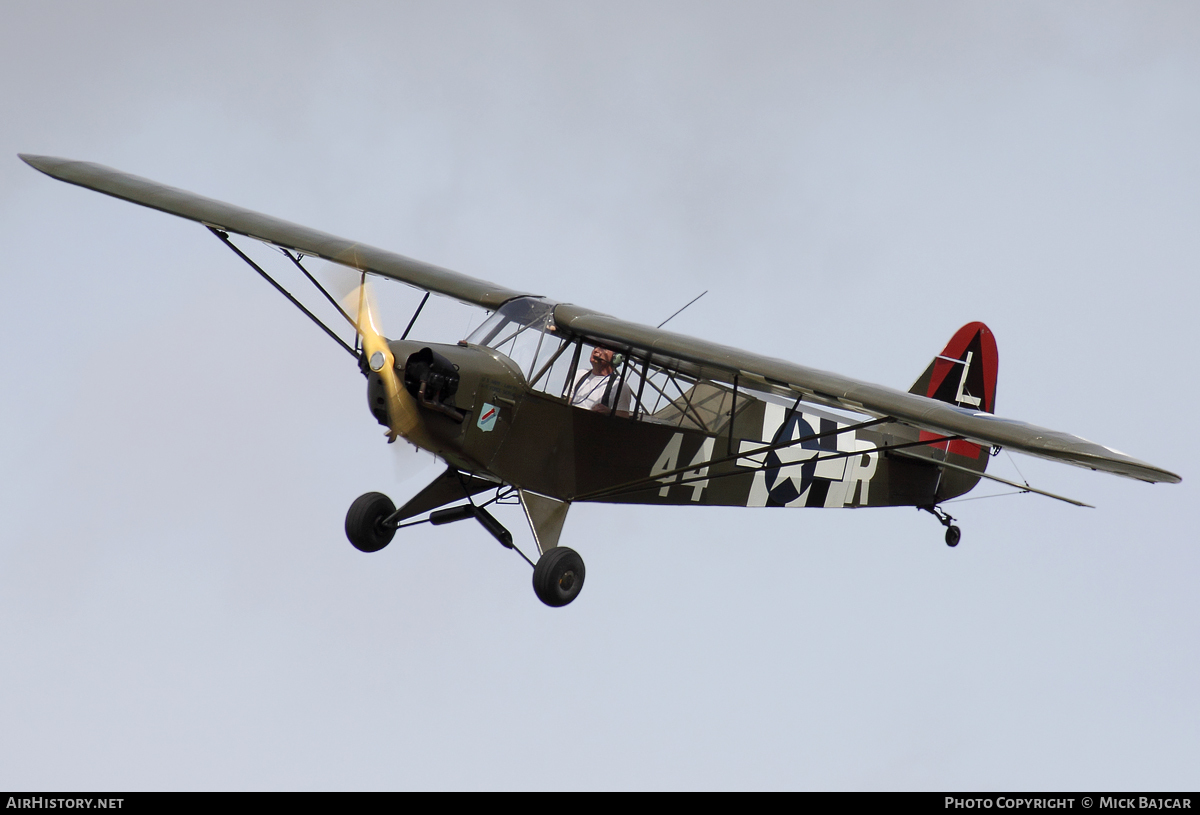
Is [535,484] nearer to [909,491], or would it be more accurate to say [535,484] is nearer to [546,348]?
[546,348]

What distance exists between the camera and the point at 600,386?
13.0 metres

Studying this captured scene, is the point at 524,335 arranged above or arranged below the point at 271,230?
below

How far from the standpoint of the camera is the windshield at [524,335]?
12766 mm

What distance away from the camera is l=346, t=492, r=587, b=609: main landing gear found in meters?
12.5

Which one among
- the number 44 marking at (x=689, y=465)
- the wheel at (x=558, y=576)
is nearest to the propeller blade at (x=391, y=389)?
the wheel at (x=558, y=576)

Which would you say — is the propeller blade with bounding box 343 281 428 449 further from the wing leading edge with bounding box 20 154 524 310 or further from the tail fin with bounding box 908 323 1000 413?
the tail fin with bounding box 908 323 1000 413

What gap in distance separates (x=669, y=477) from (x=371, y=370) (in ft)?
9.89

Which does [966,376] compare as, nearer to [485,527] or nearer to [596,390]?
[596,390]

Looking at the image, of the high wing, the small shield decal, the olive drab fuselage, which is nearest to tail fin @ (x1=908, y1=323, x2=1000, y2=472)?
the olive drab fuselage

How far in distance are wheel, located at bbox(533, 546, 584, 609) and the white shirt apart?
131 cm

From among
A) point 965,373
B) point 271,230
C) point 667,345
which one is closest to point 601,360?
point 667,345

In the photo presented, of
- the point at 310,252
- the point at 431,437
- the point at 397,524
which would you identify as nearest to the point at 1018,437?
the point at 431,437

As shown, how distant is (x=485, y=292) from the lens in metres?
13.6

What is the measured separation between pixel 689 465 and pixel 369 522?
295 cm
